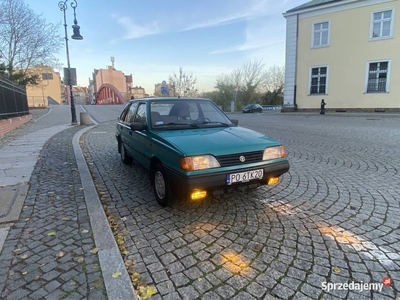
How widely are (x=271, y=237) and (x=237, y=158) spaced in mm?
1015

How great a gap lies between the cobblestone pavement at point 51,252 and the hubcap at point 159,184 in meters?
1.01

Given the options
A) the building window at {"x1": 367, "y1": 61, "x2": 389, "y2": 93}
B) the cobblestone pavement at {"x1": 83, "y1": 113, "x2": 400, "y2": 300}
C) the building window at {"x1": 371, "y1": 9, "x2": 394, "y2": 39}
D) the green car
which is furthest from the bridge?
the cobblestone pavement at {"x1": 83, "y1": 113, "x2": 400, "y2": 300}

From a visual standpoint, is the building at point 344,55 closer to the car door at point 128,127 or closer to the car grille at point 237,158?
the car door at point 128,127

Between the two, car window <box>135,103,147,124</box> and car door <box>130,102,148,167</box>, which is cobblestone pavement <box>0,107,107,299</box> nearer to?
car door <box>130,102,148,167</box>

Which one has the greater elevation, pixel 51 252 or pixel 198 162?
pixel 198 162

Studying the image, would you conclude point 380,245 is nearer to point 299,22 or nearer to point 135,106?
point 135,106

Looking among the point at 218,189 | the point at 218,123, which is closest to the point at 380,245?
the point at 218,189

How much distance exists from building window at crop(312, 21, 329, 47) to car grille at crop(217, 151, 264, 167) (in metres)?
Result: 24.5

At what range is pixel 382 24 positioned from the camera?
20828mm

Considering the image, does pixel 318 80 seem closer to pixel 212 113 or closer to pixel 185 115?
pixel 212 113

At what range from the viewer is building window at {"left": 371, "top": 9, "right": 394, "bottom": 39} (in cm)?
2050

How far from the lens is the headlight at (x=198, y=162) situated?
3039mm

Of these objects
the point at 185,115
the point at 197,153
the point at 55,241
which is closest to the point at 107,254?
the point at 55,241

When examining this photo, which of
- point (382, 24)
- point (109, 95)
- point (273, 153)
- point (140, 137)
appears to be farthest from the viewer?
point (109, 95)
